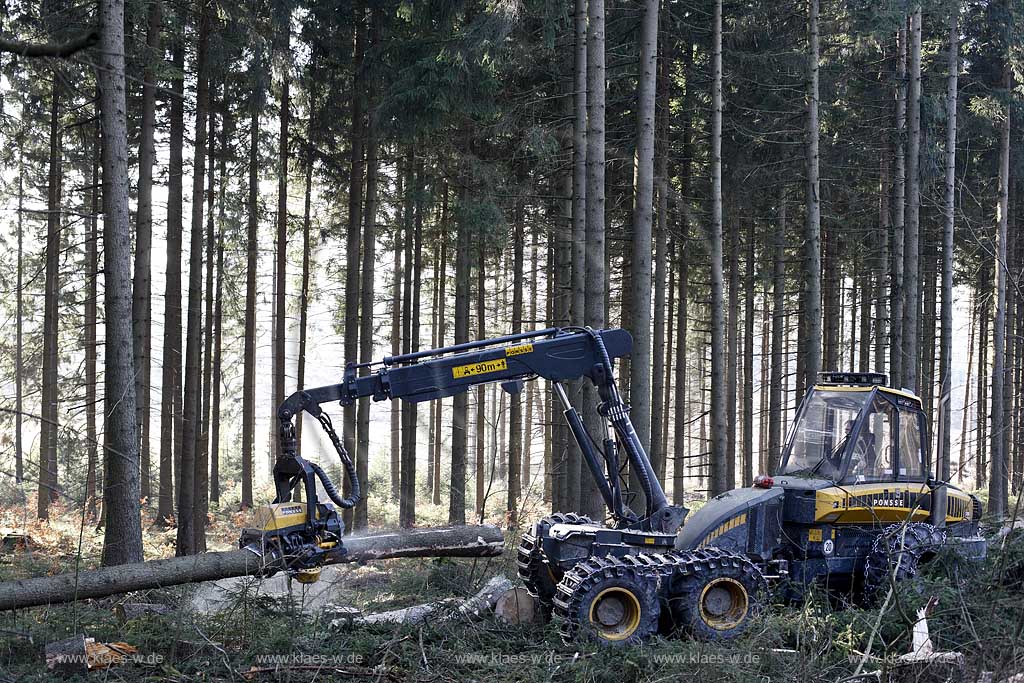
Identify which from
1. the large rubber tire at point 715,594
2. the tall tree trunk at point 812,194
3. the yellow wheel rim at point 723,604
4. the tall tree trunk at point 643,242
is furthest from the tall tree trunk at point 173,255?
the tall tree trunk at point 812,194

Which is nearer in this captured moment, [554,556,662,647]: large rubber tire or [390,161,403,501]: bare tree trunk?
[554,556,662,647]: large rubber tire

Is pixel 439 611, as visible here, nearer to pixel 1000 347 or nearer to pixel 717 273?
pixel 717 273

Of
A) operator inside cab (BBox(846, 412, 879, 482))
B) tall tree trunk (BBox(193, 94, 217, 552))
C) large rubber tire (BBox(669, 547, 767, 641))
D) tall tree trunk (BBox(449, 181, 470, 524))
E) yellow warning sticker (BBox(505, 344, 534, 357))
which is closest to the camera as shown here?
large rubber tire (BBox(669, 547, 767, 641))

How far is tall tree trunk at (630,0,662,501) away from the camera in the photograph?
12.8 metres

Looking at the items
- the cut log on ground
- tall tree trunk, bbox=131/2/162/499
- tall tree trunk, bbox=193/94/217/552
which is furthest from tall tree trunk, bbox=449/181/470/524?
the cut log on ground

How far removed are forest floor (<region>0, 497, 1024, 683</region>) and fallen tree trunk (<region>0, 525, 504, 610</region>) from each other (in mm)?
263

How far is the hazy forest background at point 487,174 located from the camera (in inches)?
516

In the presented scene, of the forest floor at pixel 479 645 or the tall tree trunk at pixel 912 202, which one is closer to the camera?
the forest floor at pixel 479 645

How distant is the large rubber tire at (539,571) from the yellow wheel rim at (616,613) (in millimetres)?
624

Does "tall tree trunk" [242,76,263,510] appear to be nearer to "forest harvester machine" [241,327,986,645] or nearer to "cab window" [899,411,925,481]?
"forest harvester machine" [241,327,986,645]

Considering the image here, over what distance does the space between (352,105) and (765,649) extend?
49.7ft

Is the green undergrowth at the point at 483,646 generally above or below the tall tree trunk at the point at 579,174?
below

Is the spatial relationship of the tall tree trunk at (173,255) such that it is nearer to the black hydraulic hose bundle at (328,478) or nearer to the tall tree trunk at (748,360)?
the black hydraulic hose bundle at (328,478)

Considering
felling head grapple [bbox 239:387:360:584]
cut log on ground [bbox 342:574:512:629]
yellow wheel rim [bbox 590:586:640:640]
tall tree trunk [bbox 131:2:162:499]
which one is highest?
tall tree trunk [bbox 131:2:162:499]
